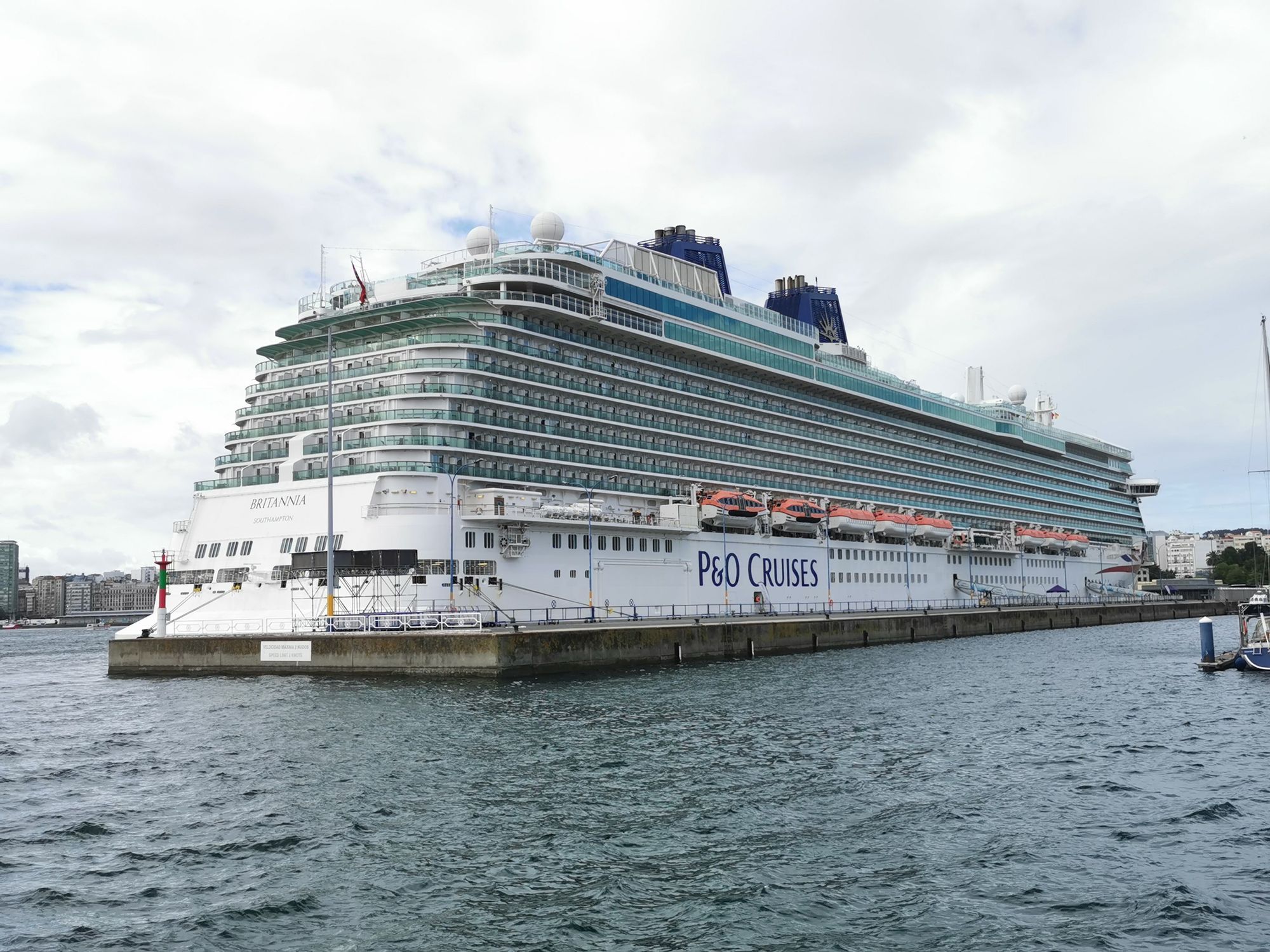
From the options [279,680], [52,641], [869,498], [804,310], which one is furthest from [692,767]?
[52,641]

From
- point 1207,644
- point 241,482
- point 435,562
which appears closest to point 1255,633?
point 1207,644

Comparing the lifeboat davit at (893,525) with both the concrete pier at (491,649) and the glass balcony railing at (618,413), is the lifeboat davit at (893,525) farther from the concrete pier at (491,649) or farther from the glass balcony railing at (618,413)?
the concrete pier at (491,649)

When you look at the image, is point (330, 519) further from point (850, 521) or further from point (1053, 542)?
point (1053, 542)

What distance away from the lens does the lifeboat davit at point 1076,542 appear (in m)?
115

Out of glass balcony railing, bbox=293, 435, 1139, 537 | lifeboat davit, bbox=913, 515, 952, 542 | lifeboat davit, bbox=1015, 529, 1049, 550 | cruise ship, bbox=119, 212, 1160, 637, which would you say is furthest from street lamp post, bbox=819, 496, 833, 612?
lifeboat davit, bbox=1015, 529, 1049, 550

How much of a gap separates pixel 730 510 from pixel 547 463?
1429cm

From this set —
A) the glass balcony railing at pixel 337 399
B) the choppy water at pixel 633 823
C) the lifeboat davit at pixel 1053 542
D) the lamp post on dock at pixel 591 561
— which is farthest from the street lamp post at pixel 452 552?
the lifeboat davit at pixel 1053 542

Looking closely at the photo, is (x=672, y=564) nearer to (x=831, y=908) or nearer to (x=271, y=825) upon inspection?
(x=271, y=825)

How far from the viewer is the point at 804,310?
90.6 metres

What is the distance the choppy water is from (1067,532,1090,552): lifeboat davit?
263 ft

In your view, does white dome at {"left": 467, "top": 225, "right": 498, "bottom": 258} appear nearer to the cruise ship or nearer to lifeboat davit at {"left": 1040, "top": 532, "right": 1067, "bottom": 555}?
the cruise ship

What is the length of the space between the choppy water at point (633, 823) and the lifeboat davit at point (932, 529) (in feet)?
157

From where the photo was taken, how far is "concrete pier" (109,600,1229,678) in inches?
1633

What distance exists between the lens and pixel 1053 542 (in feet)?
365
